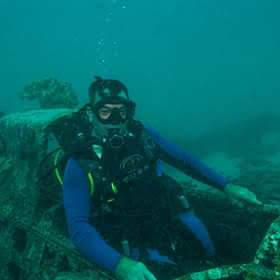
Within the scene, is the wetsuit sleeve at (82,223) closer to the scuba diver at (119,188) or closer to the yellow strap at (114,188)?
the scuba diver at (119,188)

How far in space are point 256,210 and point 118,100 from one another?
210 cm

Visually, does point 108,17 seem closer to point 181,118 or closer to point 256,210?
point 181,118

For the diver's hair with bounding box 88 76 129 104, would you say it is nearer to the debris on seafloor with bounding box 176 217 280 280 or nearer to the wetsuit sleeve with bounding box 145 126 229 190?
the wetsuit sleeve with bounding box 145 126 229 190

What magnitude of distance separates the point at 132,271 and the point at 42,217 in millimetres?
1644

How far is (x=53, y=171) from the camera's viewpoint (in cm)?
419

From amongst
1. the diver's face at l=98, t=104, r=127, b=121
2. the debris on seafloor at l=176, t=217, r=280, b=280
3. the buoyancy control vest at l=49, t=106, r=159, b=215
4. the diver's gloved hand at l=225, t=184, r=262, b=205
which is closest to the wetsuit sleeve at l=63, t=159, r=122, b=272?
the buoyancy control vest at l=49, t=106, r=159, b=215

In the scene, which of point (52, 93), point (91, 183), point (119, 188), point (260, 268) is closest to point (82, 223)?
point (91, 183)

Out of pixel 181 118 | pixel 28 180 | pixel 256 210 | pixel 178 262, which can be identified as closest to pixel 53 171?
pixel 28 180

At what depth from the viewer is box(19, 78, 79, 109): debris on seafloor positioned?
10.7m

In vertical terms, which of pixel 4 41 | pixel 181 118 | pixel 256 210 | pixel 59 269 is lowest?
pixel 59 269

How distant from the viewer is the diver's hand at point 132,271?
9.40ft

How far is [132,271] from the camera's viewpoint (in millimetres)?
2922

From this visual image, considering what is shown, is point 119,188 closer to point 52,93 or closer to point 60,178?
point 60,178

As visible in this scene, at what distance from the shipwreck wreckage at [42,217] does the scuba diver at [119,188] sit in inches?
9.3
